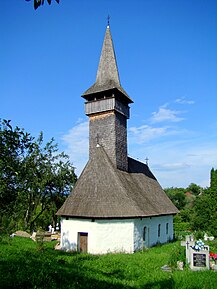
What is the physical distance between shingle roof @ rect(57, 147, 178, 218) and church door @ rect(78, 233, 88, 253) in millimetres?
1362

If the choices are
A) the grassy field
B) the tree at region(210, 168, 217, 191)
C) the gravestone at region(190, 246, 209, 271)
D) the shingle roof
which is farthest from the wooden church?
the tree at region(210, 168, 217, 191)

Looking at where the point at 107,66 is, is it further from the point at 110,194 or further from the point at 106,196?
the point at 106,196

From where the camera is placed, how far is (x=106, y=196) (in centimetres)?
1744

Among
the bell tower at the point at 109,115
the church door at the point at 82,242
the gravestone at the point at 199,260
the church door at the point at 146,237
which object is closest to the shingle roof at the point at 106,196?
the bell tower at the point at 109,115

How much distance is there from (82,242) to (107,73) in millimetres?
14134

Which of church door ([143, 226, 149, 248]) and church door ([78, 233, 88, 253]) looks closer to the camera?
church door ([78, 233, 88, 253])

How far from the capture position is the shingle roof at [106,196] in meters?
16.7

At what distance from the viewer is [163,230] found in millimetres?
22250

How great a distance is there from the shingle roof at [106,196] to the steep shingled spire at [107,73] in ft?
16.9

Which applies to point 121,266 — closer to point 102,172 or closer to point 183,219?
point 102,172

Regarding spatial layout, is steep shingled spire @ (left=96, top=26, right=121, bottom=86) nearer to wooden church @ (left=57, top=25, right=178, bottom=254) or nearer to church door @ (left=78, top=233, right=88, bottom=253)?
wooden church @ (left=57, top=25, right=178, bottom=254)

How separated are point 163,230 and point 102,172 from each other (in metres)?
7.98

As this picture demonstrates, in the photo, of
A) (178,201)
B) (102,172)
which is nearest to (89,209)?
(102,172)

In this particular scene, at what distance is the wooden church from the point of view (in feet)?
54.1
